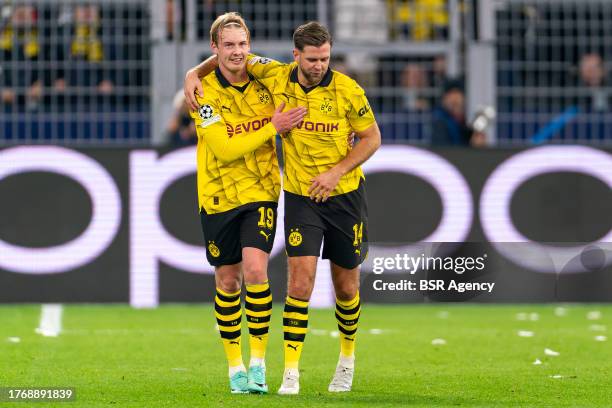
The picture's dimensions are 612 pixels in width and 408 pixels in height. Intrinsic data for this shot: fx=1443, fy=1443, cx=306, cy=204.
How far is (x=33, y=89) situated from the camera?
14.1 m

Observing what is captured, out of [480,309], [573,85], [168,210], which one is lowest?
[480,309]

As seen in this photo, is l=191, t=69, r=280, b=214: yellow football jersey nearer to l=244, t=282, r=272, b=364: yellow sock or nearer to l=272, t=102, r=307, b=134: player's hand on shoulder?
l=272, t=102, r=307, b=134: player's hand on shoulder

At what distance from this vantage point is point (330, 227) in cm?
795

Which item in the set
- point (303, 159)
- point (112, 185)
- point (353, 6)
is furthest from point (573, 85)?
point (303, 159)

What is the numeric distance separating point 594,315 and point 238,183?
6.02 meters

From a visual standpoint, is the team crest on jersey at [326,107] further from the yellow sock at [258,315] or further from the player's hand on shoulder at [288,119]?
the yellow sock at [258,315]

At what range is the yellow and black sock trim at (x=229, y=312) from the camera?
8047 mm

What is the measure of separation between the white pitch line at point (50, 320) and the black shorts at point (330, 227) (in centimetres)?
382

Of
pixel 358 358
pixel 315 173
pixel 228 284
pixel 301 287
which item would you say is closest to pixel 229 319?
pixel 228 284

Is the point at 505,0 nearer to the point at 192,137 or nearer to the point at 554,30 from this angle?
the point at 554,30

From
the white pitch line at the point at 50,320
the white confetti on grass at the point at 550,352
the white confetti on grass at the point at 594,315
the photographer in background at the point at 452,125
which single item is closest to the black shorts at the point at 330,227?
the white confetti on grass at the point at 550,352

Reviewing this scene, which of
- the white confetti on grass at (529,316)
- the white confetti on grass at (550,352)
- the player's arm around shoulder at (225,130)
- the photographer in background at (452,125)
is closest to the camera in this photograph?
the player's arm around shoulder at (225,130)

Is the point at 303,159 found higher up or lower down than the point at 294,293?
higher up

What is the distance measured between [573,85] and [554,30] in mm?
589
